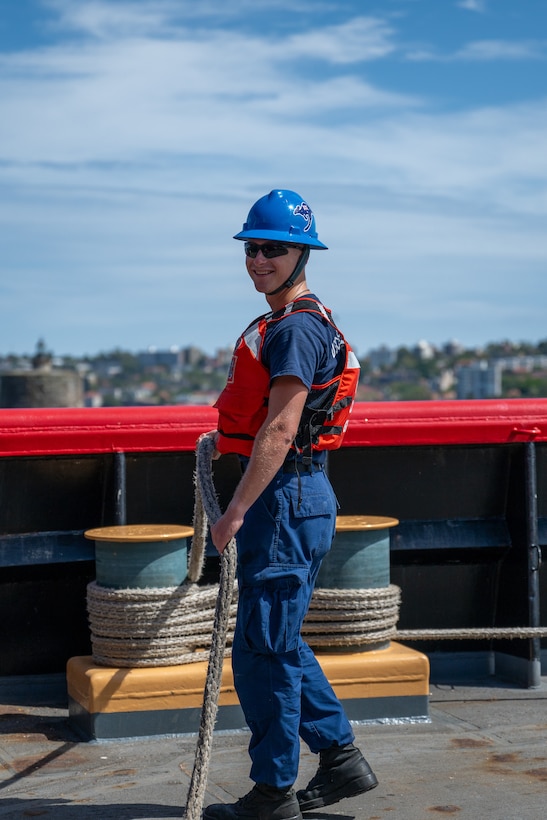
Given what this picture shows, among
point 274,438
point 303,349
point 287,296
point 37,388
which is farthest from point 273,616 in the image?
point 37,388

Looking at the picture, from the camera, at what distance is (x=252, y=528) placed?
3.51m

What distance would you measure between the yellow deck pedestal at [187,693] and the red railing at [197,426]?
2.90ft

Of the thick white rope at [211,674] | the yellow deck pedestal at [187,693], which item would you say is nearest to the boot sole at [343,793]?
the thick white rope at [211,674]

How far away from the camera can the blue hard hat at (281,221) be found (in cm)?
362

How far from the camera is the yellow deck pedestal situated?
4312 mm

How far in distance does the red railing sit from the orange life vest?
117 cm

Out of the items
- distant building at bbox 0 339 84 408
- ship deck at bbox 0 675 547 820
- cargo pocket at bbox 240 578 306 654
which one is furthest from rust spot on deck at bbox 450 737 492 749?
distant building at bbox 0 339 84 408

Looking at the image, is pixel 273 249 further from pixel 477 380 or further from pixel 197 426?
pixel 477 380

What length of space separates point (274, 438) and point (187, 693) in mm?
1460

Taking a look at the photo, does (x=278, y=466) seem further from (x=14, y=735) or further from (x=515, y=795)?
(x=14, y=735)

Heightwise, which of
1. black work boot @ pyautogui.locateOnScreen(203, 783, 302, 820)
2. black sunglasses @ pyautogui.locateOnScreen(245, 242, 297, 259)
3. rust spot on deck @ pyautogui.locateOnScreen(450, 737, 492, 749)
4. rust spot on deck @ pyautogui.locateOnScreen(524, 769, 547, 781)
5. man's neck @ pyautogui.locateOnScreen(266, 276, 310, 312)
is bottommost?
rust spot on deck @ pyautogui.locateOnScreen(450, 737, 492, 749)

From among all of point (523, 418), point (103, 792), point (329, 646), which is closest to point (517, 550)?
point (523, 418)

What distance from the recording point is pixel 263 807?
3.52 metres

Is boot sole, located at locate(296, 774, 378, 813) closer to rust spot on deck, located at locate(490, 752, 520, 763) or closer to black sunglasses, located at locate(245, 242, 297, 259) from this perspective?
rust spot on deck, located at locate(490, 752, 520, 763)
